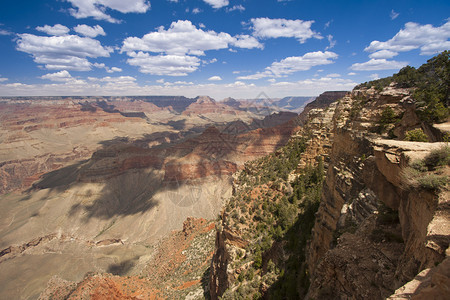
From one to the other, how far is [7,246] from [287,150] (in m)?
84.9

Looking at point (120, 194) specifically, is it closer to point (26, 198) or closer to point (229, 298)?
point (26, 198)

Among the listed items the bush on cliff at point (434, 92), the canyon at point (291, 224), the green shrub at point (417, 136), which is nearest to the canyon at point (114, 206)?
the canyon at point (291, 224)

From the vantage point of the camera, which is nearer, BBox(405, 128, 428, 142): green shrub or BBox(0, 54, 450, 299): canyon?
BBox(0, 54, 450, 299): canyon

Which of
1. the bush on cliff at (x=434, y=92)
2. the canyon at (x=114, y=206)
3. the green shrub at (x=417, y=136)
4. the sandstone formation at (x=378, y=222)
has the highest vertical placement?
the bush on cliff at (x=434, y=92)

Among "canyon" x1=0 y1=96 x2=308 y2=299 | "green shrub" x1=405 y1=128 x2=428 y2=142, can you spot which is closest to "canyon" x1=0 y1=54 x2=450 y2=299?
"green shrub" x1=405 y1=128 x2=428 y2=142

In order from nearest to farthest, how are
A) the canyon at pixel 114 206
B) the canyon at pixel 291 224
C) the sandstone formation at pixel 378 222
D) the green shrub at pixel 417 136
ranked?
the sandstone formation at pixel 378 222 < the canyon at pixel 291 224 < the green shrub at pixel 417 136 < the canyon at pixel 114 206

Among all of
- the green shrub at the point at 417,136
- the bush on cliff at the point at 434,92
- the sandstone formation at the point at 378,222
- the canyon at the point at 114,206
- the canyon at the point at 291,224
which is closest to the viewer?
the sandstone formation at the point at 378,222

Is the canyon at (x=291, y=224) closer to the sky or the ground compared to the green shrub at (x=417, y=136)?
closer to the ground

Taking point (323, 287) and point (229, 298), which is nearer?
point (323, 287)

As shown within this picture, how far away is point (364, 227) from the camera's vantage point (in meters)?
9.10

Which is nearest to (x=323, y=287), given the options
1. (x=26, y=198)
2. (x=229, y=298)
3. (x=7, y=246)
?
(x=229, y=298)

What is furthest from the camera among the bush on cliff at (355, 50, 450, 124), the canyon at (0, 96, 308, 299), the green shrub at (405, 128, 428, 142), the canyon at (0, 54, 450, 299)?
the canyon at (0, 96, 308, 299)

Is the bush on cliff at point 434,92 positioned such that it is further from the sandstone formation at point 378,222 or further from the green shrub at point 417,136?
the green shrub at point 417,136

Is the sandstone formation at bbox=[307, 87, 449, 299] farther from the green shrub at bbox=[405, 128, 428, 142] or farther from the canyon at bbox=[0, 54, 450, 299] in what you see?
the green shrub at bbox=[405, 128, 428, 142]
